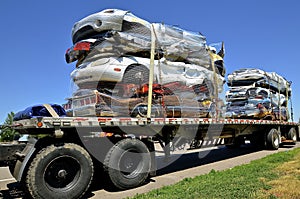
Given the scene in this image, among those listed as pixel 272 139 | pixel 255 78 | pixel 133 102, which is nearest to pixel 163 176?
pixel 133 102

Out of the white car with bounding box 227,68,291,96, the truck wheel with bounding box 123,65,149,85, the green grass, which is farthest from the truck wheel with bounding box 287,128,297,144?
the truck wheel with bounding box 123,65,149,85

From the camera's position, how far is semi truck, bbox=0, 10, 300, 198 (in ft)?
14.6

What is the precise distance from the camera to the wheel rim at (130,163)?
17.6 feet

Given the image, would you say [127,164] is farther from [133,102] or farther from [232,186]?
[232,186]

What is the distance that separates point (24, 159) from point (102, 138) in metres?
1.48

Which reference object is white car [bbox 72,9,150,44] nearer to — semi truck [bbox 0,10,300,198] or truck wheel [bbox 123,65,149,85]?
semi truck [bbox 0,10,300,198]

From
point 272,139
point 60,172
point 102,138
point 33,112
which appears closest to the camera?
point 60,172

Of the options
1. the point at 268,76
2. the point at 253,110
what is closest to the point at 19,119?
the point at 253,110

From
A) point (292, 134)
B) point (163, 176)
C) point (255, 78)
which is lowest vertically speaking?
point (163, 176)

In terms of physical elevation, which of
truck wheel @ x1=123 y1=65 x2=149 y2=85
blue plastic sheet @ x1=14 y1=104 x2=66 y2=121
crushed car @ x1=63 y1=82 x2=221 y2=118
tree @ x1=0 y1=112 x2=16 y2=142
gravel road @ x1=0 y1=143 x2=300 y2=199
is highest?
truck wheel @ x1=123 y1=65 x2=149 y2=85

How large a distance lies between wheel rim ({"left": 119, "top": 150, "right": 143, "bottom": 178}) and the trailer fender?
167 centimetres

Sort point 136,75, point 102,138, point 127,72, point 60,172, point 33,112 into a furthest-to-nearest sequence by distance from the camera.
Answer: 1. point 136,75
2. point 127,72
3. point 102,138
4. point 33,112
5. point 60,172

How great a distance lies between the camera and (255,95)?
11445 mm

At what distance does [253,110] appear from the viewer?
1109 centimetres
